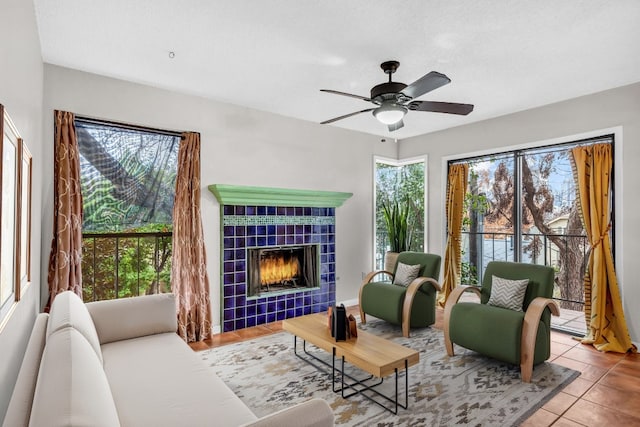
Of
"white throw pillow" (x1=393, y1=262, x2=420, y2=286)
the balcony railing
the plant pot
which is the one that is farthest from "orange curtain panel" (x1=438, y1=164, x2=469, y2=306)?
the balcony railing

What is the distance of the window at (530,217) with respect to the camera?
4.19m

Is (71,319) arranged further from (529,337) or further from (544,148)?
(544,148)

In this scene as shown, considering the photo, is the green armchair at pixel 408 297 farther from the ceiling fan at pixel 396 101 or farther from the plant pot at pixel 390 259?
the ceiling fan at pixel 396 101

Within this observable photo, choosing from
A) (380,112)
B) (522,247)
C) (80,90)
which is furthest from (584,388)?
(80,90)

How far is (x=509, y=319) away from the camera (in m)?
2.94

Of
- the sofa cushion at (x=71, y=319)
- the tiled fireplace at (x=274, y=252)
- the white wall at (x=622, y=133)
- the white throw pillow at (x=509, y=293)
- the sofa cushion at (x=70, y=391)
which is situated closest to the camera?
the sofa cushion at (x=70, y=391)

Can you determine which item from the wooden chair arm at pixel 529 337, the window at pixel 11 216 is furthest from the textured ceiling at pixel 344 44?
the wooden chair arm at pixel 529 337

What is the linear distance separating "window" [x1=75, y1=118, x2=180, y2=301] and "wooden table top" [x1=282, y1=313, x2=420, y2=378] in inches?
70.0

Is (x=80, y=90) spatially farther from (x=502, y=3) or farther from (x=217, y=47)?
(x=502, y=3)

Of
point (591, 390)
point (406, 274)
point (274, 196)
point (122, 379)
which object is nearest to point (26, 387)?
point (122, 379)

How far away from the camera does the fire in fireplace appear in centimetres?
442

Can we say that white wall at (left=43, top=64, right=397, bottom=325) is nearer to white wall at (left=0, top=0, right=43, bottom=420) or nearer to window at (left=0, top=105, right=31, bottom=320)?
white wall at (left=0, top=0, right=43, bottom=420)

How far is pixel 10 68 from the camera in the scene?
60.0 inches

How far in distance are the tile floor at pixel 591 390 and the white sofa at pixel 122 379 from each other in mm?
1173
